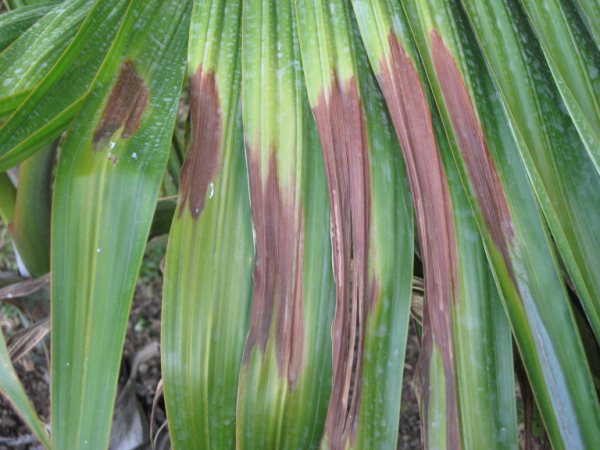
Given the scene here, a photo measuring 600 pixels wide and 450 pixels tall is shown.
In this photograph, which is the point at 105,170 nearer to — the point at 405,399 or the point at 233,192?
the point at 233,192

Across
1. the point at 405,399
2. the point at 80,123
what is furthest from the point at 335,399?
the point at 405,399

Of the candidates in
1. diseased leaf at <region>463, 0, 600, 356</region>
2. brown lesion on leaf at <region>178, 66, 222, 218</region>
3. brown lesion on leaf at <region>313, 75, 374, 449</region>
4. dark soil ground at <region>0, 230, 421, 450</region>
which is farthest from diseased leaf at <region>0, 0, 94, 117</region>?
dark soil ground at <region>0, 230, 421, 450</region>

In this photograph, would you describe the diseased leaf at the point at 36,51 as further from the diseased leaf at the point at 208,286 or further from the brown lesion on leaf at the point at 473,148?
the brown lesion on leaf at the point at 473,148

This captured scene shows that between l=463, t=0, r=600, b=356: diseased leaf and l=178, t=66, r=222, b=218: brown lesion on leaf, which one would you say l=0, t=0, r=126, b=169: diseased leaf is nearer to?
l=178, t=66, r=222, b=218: brown lesion on leaf

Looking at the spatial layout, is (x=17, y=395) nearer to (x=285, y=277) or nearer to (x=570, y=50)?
(x=285, y=277)

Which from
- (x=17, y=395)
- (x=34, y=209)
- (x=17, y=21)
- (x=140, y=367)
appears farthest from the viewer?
(x=140, y=367)

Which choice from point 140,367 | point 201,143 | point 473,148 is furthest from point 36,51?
point 140,367

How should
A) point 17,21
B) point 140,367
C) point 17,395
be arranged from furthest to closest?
point 140,367, point 17,21, point 17,395

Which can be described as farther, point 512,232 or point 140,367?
point 140,367
